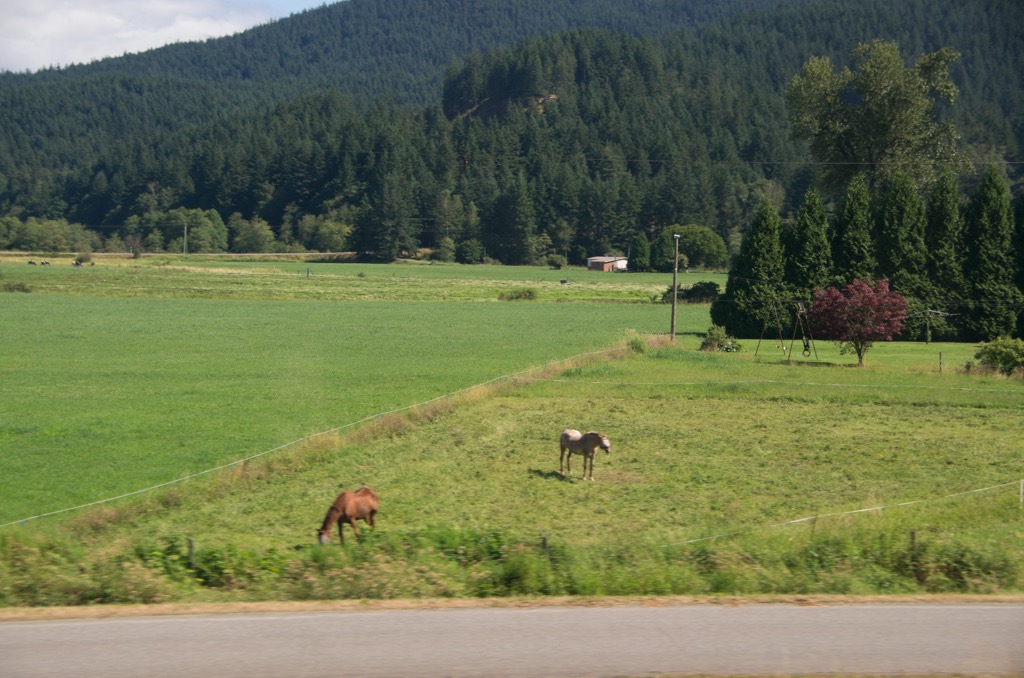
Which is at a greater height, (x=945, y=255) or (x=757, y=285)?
(x=945, y=255)

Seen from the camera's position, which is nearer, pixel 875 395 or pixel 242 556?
pixel 242 556

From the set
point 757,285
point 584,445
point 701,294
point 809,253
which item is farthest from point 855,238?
point 584,445

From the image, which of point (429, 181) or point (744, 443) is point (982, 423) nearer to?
point (744, 443)

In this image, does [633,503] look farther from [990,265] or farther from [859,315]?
[990,265]

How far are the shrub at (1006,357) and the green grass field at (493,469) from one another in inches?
69.2

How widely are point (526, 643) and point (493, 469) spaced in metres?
16.9

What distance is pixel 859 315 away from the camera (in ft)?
157

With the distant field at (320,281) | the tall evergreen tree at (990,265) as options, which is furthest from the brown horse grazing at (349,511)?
the distant field at (320,281)

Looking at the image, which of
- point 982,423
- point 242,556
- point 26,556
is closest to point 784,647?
point 242,556

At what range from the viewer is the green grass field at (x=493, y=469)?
11.6 meters

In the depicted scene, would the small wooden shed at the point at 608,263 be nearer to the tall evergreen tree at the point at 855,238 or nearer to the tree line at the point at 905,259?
the tree line at the point at 905,259

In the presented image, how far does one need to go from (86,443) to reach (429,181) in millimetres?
162256

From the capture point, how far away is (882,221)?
69.4 metres

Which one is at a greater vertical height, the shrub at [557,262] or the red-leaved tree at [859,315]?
the shrub at [557,262]
